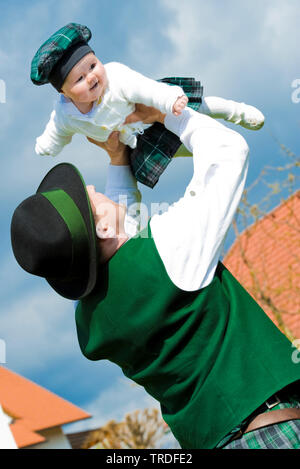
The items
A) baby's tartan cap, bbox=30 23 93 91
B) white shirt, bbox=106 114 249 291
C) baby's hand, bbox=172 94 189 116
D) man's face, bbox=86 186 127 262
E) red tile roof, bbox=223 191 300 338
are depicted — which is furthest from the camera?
red tile roof, bbox=223 191 300 338

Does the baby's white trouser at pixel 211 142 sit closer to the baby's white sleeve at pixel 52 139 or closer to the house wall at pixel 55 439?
the baby's white sleeve at pixel 52 139

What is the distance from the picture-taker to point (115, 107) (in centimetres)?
223

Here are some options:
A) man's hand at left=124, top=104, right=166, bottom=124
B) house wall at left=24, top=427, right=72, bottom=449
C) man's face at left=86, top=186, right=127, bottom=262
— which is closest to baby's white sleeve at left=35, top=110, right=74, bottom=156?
man's hand at left=124, top=104, right=166, bottom=124

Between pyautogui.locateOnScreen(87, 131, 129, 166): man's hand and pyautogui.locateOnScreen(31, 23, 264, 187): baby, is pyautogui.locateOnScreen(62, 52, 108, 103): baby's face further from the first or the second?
pyautogui.locateOnScreen(87, 131, 129, 166): man's hand

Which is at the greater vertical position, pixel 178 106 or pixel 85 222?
pixel 178 106

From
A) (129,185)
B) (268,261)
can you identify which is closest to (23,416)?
(268,261)

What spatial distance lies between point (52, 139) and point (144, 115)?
396mm

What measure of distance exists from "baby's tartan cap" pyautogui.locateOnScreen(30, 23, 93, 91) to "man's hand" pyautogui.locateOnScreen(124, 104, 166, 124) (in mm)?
271

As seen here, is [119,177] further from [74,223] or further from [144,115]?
[74,223]

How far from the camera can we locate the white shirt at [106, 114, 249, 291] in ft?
5.07

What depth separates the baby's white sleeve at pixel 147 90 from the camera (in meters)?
2.03

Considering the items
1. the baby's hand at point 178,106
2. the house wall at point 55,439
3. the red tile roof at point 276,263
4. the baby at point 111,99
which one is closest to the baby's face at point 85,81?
the baby at point 111,99

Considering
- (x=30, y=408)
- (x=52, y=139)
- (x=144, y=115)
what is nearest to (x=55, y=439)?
(x=30, y=408)
